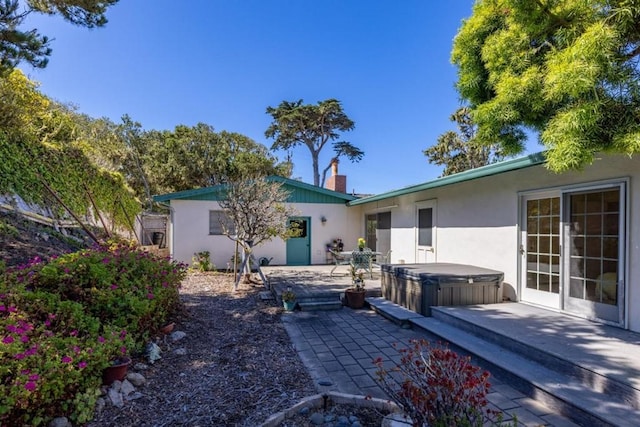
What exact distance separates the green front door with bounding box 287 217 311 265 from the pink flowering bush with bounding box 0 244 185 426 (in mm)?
6477

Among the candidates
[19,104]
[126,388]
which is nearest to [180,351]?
[126,388]

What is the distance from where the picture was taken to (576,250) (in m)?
4.50

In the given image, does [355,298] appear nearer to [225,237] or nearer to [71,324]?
[71,324]

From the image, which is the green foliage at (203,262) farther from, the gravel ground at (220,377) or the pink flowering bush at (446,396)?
the pink flowering bush at (446,396)

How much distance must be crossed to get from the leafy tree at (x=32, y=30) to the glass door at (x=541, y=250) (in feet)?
24.2

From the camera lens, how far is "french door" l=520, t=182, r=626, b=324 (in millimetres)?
4039

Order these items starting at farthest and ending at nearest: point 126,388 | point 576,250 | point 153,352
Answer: point 576,250 → point 153,352 → point 126,388

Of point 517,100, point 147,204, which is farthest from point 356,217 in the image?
point 147,204

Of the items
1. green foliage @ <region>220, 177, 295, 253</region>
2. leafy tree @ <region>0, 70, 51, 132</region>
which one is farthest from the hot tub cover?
leafy tree @ <region>0, 70, 51, 132</region>

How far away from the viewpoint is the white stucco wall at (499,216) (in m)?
3.81

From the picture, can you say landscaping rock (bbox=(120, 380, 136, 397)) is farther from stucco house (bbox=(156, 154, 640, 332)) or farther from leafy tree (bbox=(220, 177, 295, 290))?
stucco house (bbox=(156, 154, 640, 332))

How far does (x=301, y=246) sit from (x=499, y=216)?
695 cm

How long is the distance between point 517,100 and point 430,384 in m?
2.86

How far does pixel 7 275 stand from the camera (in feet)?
11.4
